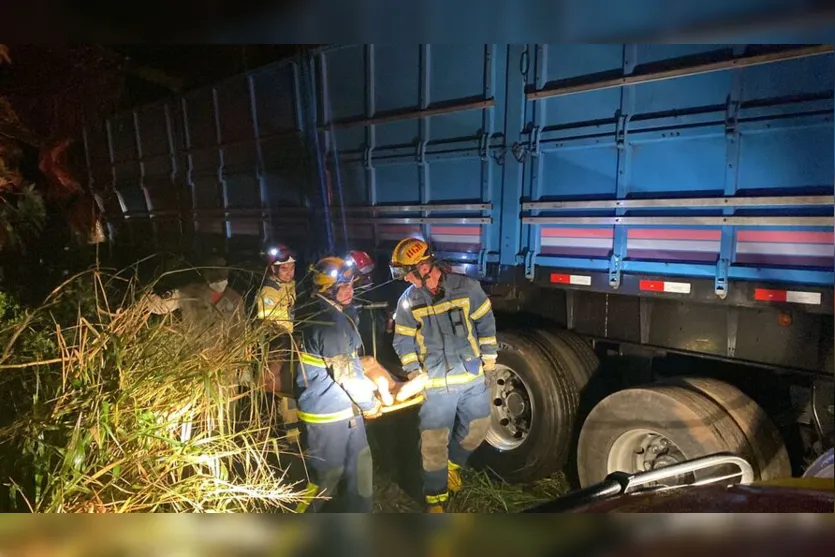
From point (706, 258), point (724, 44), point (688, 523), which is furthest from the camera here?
point (706, 258)

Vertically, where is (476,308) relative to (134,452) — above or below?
above

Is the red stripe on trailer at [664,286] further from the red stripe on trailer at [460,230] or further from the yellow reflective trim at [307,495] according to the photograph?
the yellow reflective trim at [307,495]

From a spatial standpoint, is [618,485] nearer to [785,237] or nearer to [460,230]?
[785,237]

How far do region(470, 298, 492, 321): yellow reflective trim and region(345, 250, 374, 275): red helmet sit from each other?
0.66 metres

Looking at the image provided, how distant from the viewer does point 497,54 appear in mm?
2924

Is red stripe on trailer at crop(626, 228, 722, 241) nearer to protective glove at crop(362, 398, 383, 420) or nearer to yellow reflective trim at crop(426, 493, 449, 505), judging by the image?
protective glove at crop(362, 398, 383, 420)

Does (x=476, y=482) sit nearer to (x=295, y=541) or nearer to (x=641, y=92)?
(x=295, y=541)

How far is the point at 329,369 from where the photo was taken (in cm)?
282

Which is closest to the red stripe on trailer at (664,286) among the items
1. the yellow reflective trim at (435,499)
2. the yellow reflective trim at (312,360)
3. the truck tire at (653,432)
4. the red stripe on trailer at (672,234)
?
the red stripe on trailer at (672,234)

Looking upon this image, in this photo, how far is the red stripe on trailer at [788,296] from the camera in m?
2.35

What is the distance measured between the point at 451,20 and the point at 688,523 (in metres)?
2.41

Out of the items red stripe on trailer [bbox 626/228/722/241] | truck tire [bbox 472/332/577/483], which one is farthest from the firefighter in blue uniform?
red stripe on trailer [bbox 626/228/722/241]

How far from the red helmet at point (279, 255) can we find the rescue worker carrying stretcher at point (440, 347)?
0.66m

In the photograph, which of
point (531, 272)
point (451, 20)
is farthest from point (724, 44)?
point (531, 272)
